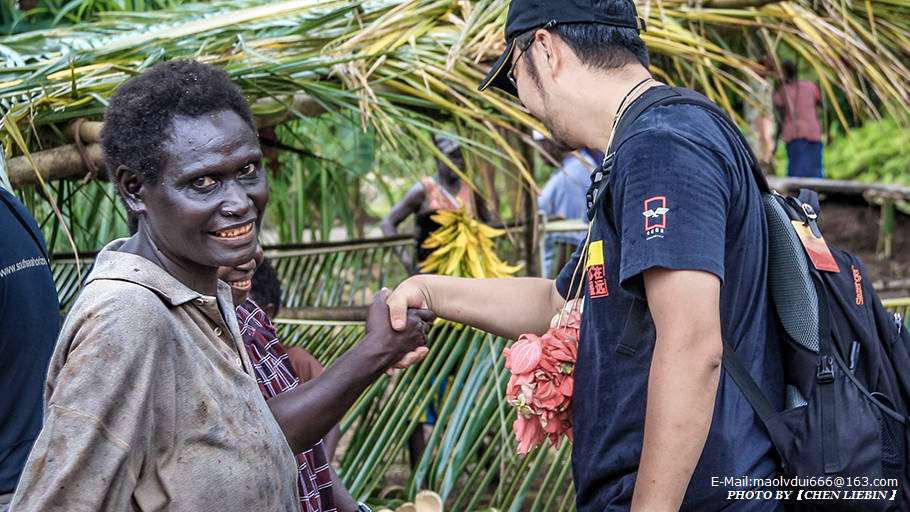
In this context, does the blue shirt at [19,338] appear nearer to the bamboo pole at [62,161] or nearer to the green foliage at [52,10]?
the bamboo pole at [62,161]

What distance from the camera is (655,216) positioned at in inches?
59.6

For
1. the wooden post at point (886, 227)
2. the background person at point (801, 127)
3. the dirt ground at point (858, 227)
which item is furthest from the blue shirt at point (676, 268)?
the dirt ground at point (858, 227)

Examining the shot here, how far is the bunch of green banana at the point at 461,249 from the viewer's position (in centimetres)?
391

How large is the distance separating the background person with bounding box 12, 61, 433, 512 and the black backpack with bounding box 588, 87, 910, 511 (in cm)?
67

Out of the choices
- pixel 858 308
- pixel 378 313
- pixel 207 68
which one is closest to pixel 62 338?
pixel 207 68

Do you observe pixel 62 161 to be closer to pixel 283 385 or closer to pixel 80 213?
pixel 283 385

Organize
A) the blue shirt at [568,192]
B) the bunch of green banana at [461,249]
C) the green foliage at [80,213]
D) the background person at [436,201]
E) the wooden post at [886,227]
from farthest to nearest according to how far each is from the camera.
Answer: the wooden post at [886,227] → the blue shirt at [568,192] → the background person at [436,201] → the bunch of green banana at [461,249] → the green foliage at [80,213]

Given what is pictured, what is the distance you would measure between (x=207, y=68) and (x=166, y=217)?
0.30 meters

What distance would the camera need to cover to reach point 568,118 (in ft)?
5.99

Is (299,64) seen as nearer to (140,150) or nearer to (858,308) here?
(140,150)

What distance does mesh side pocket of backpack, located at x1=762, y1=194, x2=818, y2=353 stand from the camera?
1.61 metres

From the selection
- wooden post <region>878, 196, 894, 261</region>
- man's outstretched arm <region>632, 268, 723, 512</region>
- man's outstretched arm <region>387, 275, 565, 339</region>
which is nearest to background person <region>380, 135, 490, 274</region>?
man's outstretched arm <region>387, 275, 565, 339</region>

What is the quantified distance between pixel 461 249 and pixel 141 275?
2.55 meters

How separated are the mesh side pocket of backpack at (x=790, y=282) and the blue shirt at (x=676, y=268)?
0.10 feet
